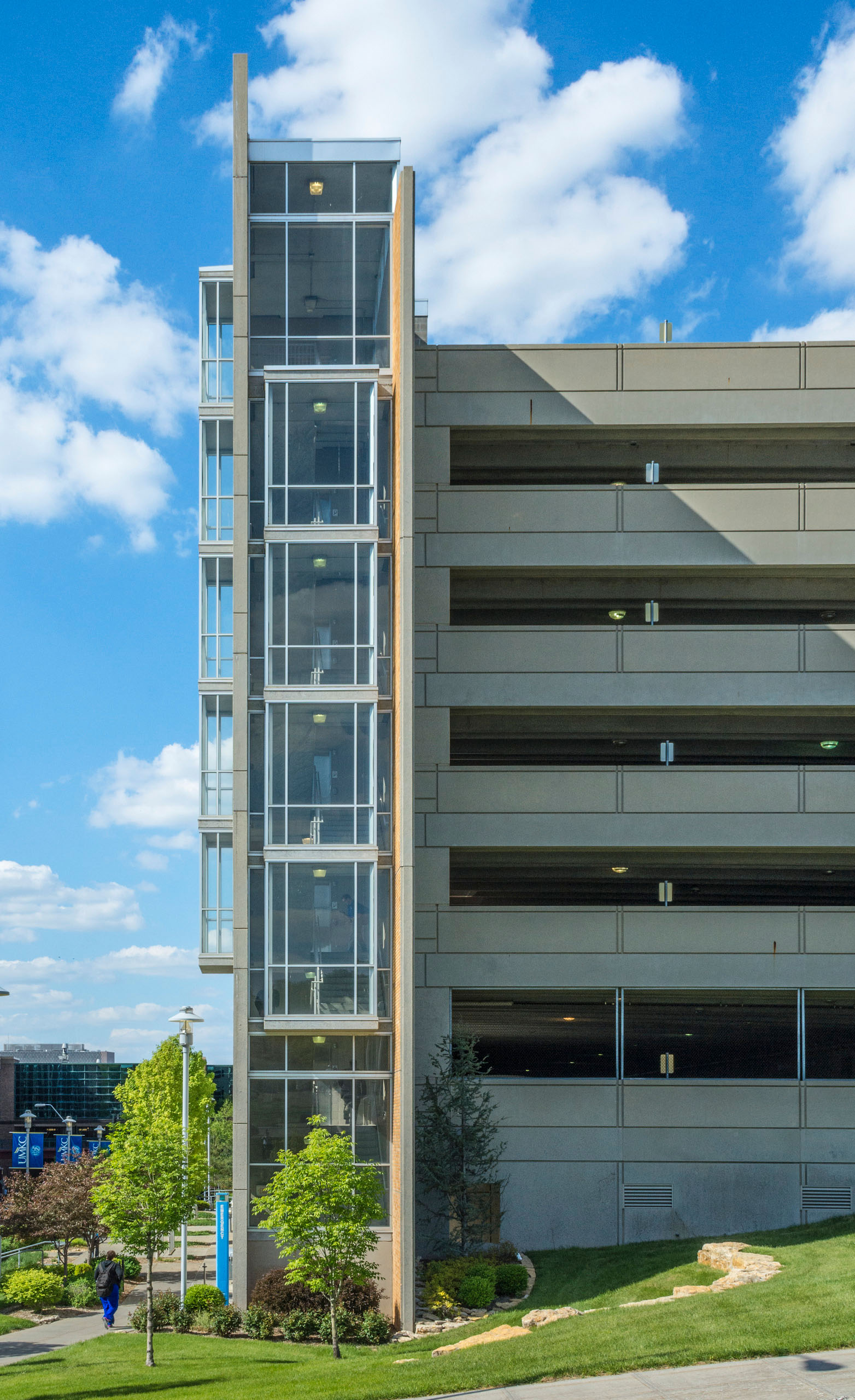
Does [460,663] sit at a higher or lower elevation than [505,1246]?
higher

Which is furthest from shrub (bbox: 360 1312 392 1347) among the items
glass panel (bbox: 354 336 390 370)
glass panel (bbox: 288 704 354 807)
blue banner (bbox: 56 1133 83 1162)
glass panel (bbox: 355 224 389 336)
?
blue banner (bbox: 56 1133 83 1162)

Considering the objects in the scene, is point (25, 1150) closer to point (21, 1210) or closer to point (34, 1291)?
point (21, 1210)

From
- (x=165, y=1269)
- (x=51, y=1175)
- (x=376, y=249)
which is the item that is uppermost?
(x=376, y=249)

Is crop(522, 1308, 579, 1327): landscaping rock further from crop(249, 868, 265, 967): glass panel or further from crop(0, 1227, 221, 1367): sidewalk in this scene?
crop(249, 868, 265, 967): glass panel

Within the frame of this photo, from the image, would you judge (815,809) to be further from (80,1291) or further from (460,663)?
(80,1291)

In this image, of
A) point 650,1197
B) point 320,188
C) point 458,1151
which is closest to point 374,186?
point 320,188

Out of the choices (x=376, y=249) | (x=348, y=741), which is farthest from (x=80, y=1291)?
(x=376, y=249)

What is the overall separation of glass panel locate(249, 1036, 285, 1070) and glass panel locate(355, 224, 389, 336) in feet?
51.1

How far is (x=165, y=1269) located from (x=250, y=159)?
30.1 meters

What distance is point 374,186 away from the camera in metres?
27.1

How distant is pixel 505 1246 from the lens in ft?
86.0

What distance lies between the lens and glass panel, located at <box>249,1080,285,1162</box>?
80.0 feet

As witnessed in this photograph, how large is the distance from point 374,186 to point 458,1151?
21.5 metres

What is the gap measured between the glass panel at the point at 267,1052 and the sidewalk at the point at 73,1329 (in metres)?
5.48
